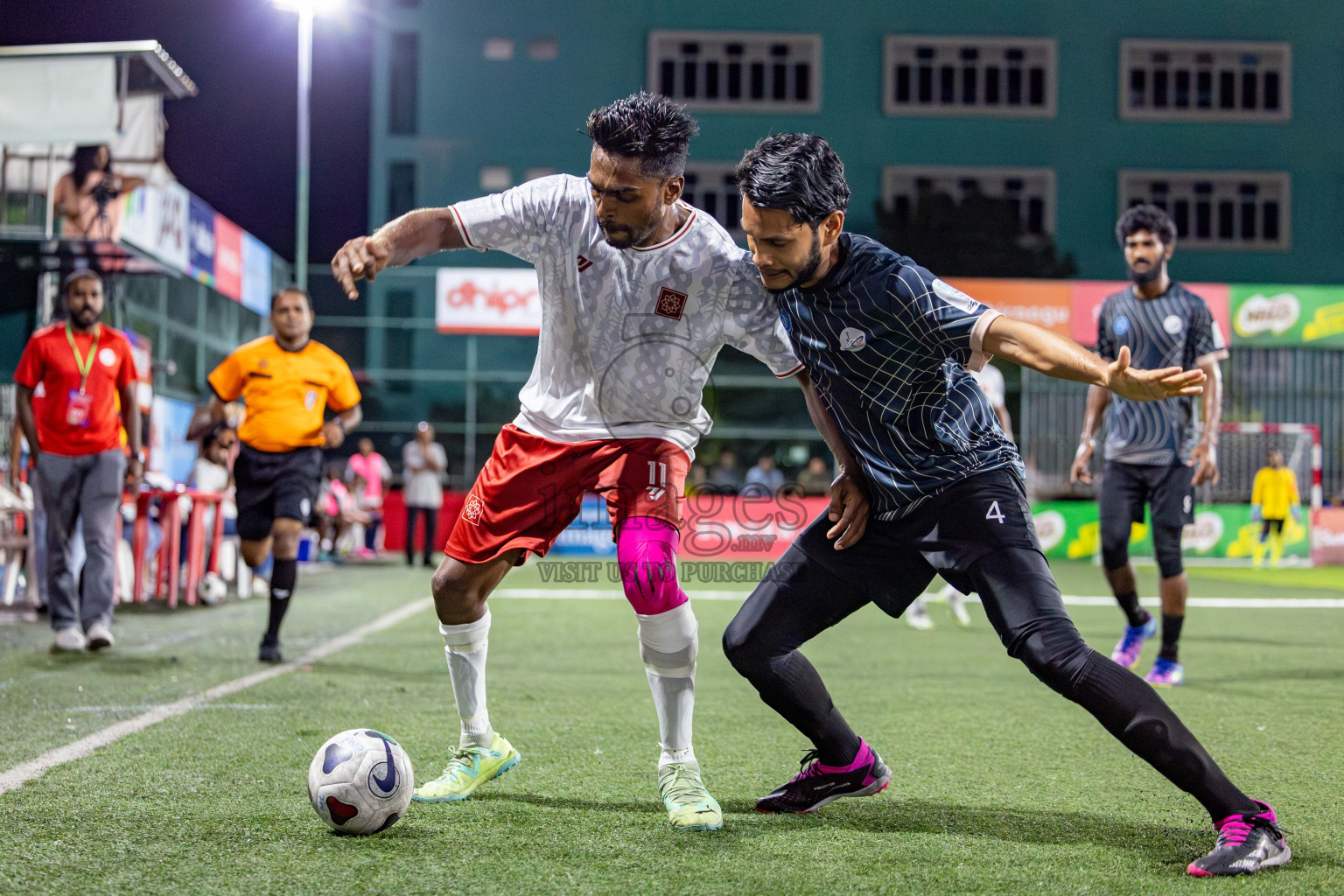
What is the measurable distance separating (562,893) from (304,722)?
248 cm

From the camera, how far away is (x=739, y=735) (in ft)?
15.7

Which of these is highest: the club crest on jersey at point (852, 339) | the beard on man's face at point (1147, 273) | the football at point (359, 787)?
the beard on man's face at point (1147, 273)

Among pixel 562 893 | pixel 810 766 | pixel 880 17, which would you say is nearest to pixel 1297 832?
pixel 810 766

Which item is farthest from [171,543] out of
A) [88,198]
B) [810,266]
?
[810,266]

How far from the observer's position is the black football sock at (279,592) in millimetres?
6898

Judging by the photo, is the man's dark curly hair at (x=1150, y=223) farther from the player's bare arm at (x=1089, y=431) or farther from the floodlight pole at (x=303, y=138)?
the floodlight pole at (x=303, y=138)

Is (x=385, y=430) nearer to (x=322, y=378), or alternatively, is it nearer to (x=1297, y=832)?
(x=322, y=378)

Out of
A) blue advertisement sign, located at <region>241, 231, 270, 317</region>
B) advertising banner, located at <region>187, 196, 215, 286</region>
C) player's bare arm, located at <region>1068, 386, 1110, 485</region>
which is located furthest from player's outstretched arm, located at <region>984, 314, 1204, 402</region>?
blue advertisement sign, located at <region>241, 231, 270, 317</region>

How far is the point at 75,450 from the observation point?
23.2ft

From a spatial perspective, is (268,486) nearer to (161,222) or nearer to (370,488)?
(161,222)

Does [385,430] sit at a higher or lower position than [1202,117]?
lower

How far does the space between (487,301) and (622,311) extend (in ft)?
61.7

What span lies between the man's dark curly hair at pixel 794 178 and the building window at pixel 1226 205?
30.8 meters

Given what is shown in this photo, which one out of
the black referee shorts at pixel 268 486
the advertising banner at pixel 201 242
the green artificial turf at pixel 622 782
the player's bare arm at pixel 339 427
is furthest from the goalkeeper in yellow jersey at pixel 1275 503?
the black referee shorts at pixel 268 486
